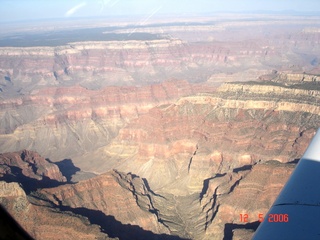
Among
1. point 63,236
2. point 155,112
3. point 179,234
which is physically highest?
point 155,112

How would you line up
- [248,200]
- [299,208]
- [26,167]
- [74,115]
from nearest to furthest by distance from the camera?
1. [299,208]
2. [248,200]
3. [26,167]
4. [74,115]

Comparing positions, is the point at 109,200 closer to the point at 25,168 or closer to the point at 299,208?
the point at 25,168

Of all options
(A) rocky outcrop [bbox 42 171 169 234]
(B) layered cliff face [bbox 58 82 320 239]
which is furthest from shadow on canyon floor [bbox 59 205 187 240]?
(B) layered cliff face [bbox 58 82 320 239]

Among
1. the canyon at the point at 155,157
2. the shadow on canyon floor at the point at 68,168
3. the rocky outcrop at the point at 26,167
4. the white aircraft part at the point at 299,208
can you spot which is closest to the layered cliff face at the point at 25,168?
the rocky outcrop at the point at 26,167

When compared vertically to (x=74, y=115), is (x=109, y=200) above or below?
below

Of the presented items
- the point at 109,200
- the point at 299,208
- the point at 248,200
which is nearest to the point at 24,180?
the point at 109,200

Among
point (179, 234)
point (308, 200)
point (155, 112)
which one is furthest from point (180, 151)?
point (308, 200)

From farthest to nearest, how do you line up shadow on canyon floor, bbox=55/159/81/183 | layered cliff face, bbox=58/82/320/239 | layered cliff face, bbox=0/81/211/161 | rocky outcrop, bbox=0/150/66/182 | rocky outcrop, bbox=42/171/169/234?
layered cliff face, bbox=0/81/211/161 → shadow on canyon floor, bbox=55/159/81/183 → rocky outcrop, bbox=0/150/66/182 → layered cliff face, bbox=58/82/320/239 → rocky outcrop, bbox=42/171/169/234

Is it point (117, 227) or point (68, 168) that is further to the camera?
point (68, 168)

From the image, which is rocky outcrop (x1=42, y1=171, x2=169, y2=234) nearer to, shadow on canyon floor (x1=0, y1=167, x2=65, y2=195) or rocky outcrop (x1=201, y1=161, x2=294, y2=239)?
shadow on canyon floor (x1=0, y1=167, x2=65, y2=195)

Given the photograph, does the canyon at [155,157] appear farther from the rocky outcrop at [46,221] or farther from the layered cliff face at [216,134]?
the layered cliff face at [216,134]

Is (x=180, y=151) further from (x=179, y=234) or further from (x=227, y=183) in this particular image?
(x=179, y=234)
